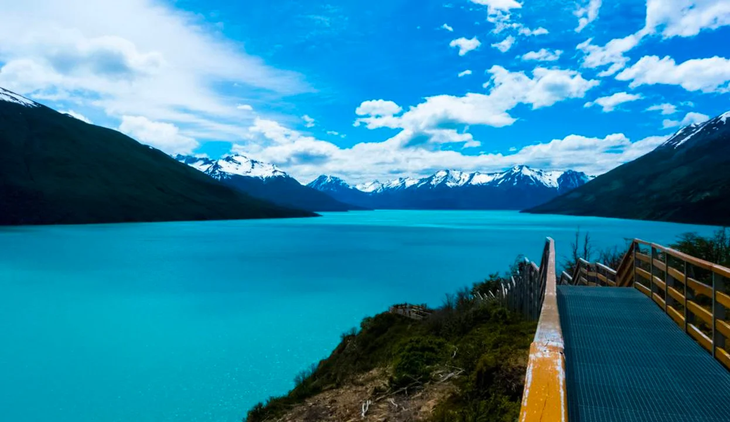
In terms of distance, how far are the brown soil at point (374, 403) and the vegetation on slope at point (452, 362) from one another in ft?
0.24

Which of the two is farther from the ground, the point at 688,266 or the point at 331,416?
the point at 688,266

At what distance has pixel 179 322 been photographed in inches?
977

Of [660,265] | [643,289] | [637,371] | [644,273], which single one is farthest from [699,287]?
[643,289]

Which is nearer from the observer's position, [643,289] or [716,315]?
[716,315]

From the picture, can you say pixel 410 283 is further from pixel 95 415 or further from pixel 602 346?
pixel 602 346

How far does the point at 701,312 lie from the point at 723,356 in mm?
702

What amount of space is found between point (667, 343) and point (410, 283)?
104 ft

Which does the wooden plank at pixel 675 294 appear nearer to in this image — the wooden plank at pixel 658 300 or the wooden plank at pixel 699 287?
the wooden plank at pixel 699 287

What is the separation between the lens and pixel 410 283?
3688cm

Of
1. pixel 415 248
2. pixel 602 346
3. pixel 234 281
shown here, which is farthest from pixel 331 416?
pixel 415 248

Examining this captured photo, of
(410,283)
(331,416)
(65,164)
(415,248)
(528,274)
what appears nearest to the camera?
(331,416)

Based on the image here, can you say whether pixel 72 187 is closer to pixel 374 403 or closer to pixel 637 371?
pixel 374 403

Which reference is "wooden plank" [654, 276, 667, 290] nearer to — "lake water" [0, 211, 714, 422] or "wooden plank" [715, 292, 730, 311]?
"wooden plank" [715, 292, 730, 311]

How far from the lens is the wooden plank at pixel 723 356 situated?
476 centimetres
